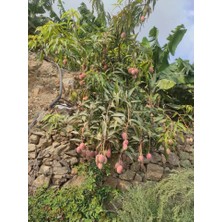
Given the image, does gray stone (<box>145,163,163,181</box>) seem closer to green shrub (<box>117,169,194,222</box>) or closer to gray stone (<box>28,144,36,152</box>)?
green shrub (<box>117,169,194,222</box>)

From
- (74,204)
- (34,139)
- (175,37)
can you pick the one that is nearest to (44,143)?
(34,139)

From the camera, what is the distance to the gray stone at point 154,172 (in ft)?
7.43

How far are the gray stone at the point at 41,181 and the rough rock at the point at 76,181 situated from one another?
0.13m

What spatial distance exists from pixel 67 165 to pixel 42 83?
2.79ft

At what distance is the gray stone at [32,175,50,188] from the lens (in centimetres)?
225

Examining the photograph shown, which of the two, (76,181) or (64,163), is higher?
(64,163)

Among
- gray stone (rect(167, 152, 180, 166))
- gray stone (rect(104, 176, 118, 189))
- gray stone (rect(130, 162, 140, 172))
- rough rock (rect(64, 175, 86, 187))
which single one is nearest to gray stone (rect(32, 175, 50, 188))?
rough rock (rect(64, 175, 86, 187))

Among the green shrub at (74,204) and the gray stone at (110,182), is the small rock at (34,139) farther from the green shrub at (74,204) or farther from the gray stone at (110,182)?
the gray stone at (110,182)

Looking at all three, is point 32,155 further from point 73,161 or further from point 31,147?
point 73,161

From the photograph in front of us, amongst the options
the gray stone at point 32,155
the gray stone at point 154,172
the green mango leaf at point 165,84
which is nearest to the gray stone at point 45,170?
the gray stone at point 32,155

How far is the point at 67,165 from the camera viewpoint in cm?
228

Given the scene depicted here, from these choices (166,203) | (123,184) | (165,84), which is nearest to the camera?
(166,203)
